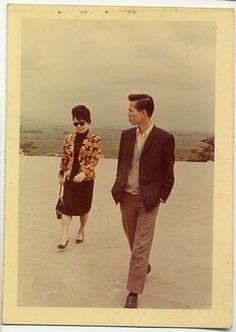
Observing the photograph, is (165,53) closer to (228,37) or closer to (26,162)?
(228,37)

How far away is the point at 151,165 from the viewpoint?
673 mm

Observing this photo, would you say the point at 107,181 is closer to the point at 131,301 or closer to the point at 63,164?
the point at 63,164

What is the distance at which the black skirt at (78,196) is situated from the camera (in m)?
0.67

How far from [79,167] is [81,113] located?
8 cm

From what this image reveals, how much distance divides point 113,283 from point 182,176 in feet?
0.60

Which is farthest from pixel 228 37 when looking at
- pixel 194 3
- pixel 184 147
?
pixel 184 147

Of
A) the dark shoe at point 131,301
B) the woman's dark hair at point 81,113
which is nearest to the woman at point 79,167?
the woman's dark hair at point 81,113

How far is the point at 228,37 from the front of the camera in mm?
687

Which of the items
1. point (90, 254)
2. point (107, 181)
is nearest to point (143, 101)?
point (107, 181)

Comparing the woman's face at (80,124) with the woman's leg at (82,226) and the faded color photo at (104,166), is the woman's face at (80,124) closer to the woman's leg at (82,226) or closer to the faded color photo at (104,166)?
the faded color photo at (104,166)

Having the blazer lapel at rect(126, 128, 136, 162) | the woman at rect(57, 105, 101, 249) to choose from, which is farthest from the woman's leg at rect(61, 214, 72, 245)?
the blazer lapel at rect(126, 128, 136, 162)

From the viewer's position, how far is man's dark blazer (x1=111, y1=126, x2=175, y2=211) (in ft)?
2.21

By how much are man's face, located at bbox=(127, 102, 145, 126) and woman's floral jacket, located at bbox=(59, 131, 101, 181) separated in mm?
57

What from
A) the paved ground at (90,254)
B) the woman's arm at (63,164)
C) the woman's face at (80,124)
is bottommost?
the paved ground at (90,254)
